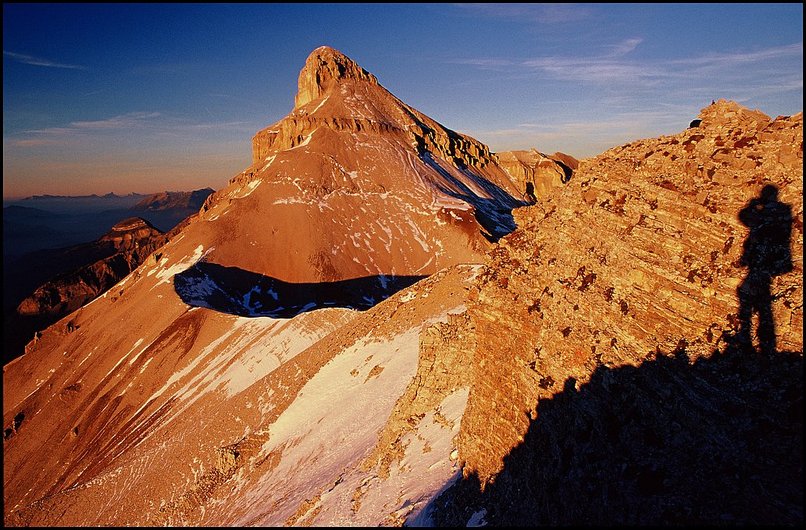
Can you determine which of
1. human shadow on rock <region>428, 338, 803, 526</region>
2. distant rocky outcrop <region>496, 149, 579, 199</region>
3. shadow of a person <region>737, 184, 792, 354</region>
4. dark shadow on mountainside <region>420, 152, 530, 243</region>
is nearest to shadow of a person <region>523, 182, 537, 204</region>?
distant rocky outcrop <region>496, 149, 579, 199</region>

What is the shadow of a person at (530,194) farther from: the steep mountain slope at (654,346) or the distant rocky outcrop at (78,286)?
the steep mountain slope at (654,346)

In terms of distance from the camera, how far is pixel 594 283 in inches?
481

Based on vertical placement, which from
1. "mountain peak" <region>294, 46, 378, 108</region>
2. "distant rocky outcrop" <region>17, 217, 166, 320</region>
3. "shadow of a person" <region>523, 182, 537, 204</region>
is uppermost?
Answer: "mountain peak" <region>294, 46, 378, 108</region>

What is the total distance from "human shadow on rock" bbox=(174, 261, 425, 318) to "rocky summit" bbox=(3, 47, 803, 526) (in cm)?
1378

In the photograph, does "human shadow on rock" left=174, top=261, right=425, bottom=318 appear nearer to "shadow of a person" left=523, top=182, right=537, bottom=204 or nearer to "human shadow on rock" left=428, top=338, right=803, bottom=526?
"human shadow on rock" left=428, top=338, right=803, bottom=526

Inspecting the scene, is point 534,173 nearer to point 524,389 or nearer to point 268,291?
point 268,291

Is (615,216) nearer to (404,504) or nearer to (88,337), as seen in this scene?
(404,504)

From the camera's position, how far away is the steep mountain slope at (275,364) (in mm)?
22844

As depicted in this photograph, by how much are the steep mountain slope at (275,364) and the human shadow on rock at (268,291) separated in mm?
370

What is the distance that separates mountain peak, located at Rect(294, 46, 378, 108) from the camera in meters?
144

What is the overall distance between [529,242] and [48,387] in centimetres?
7517

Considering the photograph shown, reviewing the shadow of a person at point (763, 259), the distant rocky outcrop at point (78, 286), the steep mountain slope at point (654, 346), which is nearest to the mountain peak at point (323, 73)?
the distant rocky outcrop at point (78, 286)

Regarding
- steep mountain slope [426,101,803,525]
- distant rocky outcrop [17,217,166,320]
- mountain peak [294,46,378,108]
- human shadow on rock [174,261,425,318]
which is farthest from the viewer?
mountain peak [294,46,378,108]

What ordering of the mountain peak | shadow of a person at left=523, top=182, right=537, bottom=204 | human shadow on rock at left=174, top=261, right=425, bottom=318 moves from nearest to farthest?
1. human shadow on rock at left=174, top=261, right=425, bottom=318
2. the mountain peak
3. shadow of a person at left=523, top=182, right=537, bottom=204
